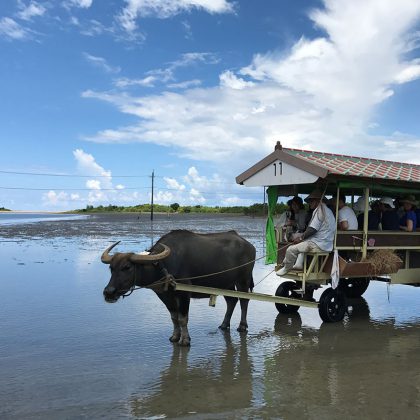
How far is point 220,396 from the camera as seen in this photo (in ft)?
14.0

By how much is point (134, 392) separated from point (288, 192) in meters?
4.97

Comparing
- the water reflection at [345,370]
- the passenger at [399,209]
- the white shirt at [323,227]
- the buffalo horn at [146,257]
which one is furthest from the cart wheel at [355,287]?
the buffalo horn at [146,257]

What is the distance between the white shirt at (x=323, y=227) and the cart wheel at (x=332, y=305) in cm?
70

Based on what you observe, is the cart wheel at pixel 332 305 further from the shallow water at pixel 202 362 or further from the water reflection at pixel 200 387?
the water reflection at pixel 200 387

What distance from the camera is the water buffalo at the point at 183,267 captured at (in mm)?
5543

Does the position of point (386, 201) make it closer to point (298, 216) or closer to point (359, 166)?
point (359, 166)

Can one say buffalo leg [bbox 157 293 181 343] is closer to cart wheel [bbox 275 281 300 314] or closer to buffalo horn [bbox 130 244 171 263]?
buffalo horn [bbox 130 244 171 263]

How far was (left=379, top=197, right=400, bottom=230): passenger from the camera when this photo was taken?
7844 mm

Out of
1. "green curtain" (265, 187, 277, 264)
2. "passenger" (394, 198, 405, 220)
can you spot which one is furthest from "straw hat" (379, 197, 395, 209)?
"green curtain" (265, 187, 277, 264)

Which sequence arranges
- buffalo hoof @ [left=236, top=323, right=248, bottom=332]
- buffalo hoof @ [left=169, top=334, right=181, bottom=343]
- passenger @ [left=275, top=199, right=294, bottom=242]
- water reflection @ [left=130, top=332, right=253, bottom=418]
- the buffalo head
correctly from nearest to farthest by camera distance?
water reflection @ [left=130, top=332, right=253, bottom=418]
the buffalo head
buffalo hoof @ [left=169, top=334, right=181, bottom=343]
buffalo hoof @ [left=236, top=323, right=248, bottom=332]
passenger @ [left=275, top=199, right=294, bottom=242]

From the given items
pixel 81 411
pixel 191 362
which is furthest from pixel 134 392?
pixel 191 362

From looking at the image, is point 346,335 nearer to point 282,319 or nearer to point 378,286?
point 282,319

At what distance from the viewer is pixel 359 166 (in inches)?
294

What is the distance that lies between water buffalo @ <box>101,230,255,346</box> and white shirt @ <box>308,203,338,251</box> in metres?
0.96
